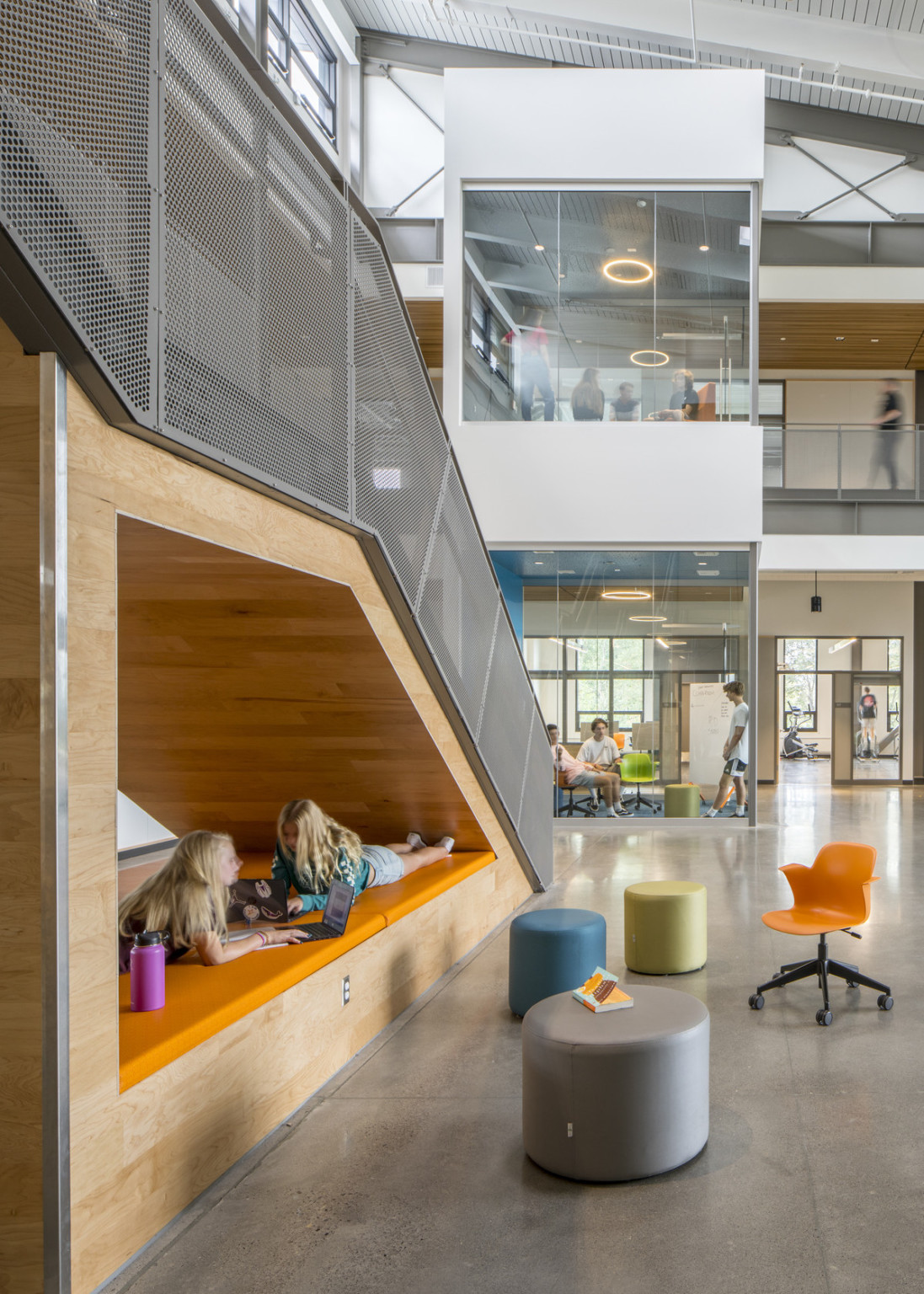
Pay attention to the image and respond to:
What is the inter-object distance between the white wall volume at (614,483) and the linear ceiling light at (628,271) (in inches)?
77.4

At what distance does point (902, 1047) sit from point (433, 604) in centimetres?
327

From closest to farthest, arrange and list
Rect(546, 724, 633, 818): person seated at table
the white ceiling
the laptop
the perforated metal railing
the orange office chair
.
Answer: the perforated metal railing
the laptop
the orange office chair
Rect(546, 724, 633, 818): person seated at table
the white ceiling

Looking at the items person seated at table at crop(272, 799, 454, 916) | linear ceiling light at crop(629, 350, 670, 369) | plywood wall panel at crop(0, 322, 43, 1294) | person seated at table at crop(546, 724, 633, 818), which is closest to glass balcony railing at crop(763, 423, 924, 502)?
linear ceiling light at crop(629, 350, 670, 369)

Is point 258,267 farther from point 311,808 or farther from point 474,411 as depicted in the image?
point 474,411

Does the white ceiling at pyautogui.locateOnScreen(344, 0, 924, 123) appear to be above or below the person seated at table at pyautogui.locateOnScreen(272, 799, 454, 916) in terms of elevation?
above

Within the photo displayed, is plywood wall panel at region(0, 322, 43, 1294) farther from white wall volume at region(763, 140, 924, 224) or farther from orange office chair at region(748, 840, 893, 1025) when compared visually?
white wall volume at region(763, 140, 924, 224)

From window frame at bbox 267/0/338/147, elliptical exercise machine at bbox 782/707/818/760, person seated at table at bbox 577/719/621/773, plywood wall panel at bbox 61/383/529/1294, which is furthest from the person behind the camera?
elliptical exercise machine at bbox 782/707/818/760

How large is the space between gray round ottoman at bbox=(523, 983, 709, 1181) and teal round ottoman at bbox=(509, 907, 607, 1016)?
5.43 feet

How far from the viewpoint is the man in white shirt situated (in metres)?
12.9

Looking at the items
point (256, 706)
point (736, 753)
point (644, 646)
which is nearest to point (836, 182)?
point (644, 646)

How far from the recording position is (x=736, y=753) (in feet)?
42.5

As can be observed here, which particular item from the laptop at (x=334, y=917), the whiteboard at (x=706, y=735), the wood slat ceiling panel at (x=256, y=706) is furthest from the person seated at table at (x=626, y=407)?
the laptop at (x=334, y=917)

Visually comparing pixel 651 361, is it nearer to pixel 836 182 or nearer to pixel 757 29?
pixel 757 29

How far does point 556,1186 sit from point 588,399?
1100cm
